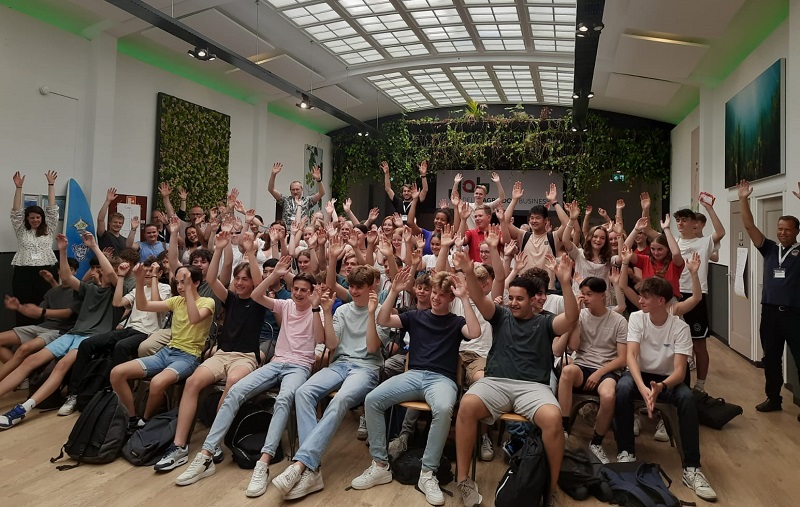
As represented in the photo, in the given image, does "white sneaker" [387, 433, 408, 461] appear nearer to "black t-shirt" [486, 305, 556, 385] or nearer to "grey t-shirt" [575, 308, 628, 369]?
"black t-shirt" [486, 305, 556, 385]

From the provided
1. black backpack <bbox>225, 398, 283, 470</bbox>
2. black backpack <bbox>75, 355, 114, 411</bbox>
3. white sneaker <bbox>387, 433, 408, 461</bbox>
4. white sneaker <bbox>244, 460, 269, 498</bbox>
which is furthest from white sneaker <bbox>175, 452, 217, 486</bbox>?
black backpack <bbox>75, 355, 114, 411</bbox>

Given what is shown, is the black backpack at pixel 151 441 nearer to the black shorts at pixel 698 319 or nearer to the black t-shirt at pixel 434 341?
the black t-shirt at pixel 434 341

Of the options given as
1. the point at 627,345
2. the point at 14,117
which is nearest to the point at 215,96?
the point at 14,117

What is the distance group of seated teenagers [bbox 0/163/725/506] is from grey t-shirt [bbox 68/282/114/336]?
1 cm

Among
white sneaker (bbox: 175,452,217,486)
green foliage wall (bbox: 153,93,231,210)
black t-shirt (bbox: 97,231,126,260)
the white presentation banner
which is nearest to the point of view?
white sneaker (bbox: 175,452,217,486)

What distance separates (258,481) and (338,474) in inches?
20.6

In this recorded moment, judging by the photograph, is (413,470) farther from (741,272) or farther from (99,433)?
(741,272)

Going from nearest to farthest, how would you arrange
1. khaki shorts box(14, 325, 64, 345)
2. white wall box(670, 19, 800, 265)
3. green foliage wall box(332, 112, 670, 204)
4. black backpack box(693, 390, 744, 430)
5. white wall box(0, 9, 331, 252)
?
black backpack box(693, 390, 744, 430)
khaki shorts box(14, 325, 64, 345)
white wall box(670, 19, 800, 265)
white wall box(0, 9, 331, 252)
green foliage wall box(332, 112, 670, 204)

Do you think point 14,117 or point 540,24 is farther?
point 540,24

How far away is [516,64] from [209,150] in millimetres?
5884

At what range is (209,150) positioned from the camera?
31.4 feet

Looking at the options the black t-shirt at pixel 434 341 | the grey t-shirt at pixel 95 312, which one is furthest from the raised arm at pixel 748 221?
the grey t-shirt at pixel 95 312

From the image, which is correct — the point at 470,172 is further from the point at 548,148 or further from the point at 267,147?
the point at 267,147

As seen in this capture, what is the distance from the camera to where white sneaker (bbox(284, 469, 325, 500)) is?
305 cm
